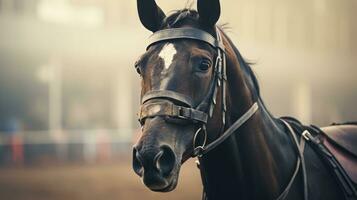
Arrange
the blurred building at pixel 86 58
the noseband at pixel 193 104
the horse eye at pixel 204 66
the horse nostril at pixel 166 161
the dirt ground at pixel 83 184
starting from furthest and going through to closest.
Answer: the blurred building at pixel 86 58
the dirt ground at pixel 83 184
the horse eye at pixel 204 66
the noseband at pixel 193 104
the horse nostril at pixel 166 161

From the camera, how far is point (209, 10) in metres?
2.54

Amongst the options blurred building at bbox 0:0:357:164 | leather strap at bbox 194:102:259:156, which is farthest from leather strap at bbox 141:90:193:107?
blurred building at bbox 0:0:357:164

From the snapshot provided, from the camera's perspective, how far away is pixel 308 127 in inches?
125

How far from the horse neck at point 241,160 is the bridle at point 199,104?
46mm

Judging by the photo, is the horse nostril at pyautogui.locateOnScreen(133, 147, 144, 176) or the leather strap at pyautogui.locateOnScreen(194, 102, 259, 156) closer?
the horse nostril at pyautogui.locateOnScreen(133, 147, 144, 176)

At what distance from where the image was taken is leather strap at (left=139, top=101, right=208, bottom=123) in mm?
2285

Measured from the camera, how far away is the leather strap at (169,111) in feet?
7.50

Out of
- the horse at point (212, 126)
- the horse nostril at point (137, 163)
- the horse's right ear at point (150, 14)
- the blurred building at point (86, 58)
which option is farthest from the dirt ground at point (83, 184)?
the horse nostril at point (137, 163)

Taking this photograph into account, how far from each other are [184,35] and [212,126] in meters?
0.41

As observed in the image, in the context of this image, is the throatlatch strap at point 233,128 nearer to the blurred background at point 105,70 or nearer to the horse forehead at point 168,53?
the horse forehead at point 168,53

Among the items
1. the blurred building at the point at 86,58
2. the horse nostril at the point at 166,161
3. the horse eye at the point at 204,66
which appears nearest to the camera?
the horse nostril at the point at 166,161

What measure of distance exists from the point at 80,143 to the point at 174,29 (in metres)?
14.2

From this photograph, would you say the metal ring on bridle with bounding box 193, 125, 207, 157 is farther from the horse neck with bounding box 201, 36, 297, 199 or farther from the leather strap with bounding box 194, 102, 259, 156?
the horse neck with bounding box 201, 36, 297, 199

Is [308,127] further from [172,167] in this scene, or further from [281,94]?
[281,94]
